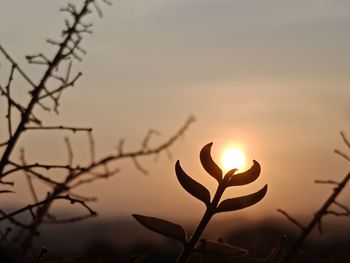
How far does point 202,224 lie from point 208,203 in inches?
1.4

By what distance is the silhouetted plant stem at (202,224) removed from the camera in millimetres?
695

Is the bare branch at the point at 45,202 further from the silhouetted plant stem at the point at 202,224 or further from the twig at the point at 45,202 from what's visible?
the silhouetted plant stem at the point at 202,224

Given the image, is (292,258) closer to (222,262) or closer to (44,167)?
(222,262)

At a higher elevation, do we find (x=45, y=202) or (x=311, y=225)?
(x=311, y=225)

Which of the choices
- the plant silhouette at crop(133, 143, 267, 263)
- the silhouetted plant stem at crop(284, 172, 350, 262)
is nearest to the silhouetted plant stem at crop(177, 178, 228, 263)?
the plant silhouette at crop(133, 143, 267, 263)

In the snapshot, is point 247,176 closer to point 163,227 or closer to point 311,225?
point 163,227

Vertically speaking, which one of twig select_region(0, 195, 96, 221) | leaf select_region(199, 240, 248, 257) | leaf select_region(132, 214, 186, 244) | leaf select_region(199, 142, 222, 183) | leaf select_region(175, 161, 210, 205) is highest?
leaf select_region(199, 142, 222, 183)

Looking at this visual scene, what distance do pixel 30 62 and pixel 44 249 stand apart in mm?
1416

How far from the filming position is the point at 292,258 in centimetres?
119

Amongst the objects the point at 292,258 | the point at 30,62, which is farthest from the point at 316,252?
the point at 30,62

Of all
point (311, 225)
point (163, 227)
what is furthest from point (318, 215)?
point (163, 227)

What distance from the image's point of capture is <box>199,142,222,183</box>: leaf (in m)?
0.71

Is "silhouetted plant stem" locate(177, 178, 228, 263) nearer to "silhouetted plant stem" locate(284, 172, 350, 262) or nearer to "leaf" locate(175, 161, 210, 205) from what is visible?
"leaf" locate(175, 161, 210, 205)

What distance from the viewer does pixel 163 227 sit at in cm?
75
